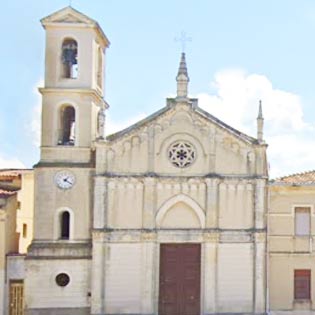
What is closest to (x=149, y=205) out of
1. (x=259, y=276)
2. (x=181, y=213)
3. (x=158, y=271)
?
(x=181, y=213)

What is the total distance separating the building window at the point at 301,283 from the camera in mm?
36094

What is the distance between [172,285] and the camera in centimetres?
3522

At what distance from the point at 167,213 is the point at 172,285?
11.9 feet

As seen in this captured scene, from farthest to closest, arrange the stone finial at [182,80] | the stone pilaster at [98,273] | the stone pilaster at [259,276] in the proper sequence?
the stone finial at [182,80] → the stone pilaster at [259,276] → the stone pilaster at [98,273]

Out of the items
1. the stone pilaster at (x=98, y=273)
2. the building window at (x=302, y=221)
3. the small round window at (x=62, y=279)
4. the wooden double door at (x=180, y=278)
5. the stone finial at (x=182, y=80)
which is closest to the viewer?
the stone pilaster at (x=98, y=273)

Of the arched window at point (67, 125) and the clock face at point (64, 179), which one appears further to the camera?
the arched window at point (67, 125)

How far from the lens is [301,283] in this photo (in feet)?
119

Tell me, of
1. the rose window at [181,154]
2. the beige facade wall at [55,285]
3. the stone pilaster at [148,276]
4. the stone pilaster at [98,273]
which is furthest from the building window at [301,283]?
the beige facade wall at [55,285]

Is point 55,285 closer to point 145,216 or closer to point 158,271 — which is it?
point 158,271

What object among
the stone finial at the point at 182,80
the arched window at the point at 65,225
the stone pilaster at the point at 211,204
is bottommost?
the arched window at the point at 65,225

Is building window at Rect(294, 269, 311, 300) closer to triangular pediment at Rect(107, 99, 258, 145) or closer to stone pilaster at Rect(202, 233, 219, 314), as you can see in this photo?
stone pilaster at Rect(202, 233, 219, 314)

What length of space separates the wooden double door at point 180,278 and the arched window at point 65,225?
4.80 m

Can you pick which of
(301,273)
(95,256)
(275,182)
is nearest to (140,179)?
(95,256)

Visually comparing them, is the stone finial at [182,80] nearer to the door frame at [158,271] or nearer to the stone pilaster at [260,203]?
the stone pilaster at [260,203]
